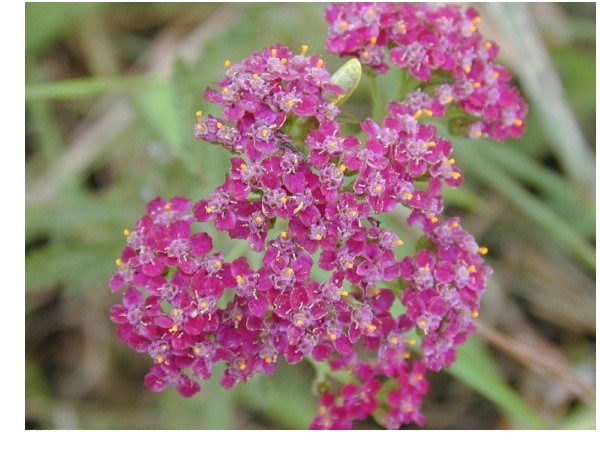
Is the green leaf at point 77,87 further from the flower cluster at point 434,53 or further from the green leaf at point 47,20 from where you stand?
the flower cluster at point 434,53

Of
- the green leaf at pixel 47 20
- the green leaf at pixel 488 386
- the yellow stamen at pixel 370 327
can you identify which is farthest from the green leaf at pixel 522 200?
the green leaf at pixel 47 20

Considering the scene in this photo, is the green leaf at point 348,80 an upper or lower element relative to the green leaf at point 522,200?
upper

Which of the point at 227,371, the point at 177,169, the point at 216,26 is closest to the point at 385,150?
the point at 227,371

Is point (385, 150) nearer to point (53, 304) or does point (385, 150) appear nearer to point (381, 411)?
point (381, 411)

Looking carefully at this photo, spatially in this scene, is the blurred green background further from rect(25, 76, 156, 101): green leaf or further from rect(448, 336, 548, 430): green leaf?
rect(448, 336, 548, 430): green leaf

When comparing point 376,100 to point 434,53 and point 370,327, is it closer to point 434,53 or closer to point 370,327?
point 434,53

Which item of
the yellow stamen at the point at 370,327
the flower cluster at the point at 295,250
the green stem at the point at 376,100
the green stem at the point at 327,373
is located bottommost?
the green stem at the point at 327,373

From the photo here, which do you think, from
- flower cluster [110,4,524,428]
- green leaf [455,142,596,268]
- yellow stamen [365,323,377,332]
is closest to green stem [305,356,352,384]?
flower cluster [110,4,524,428]

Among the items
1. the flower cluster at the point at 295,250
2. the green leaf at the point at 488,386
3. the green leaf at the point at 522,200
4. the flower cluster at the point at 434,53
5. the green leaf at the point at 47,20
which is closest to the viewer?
the flower cluster at the point at 295,250
